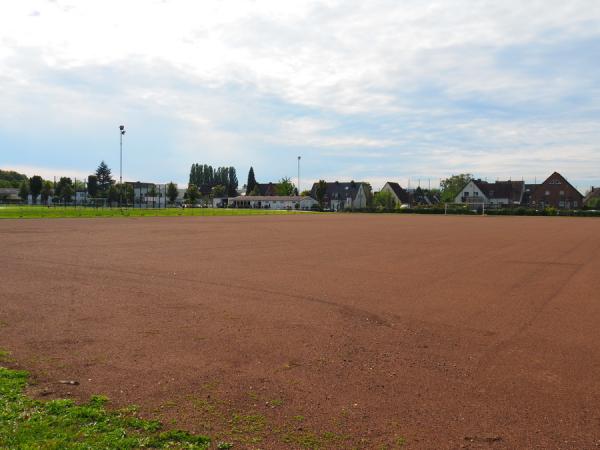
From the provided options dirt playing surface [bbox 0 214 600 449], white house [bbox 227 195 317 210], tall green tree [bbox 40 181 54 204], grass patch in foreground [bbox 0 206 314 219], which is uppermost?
tall green tree [bbox 40 181 54 204]

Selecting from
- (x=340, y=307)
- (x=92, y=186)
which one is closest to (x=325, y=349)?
(x=340, y=307)

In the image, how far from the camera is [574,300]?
1028 cm

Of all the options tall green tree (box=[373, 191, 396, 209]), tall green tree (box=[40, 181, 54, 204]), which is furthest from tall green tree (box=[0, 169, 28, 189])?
tall green tree (box=[373, 191, 396, 209])

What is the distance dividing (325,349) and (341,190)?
137 metres

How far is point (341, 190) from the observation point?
470 ft

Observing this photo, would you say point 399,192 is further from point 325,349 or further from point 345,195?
point 325,349

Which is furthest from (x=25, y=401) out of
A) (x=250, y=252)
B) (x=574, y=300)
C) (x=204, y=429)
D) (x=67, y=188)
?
(x=67, y=188)

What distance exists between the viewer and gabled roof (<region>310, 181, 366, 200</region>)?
140250 mm

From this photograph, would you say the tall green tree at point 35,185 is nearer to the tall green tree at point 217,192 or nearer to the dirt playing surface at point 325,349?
the tall green tree at point 217,192

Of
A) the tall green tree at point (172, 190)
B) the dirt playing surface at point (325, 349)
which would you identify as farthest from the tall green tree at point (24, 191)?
the dirt playing surface at point (325, 349)

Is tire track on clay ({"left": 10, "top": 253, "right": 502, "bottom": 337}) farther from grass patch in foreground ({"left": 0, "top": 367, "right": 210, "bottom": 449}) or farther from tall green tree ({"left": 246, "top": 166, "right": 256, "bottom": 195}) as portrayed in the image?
tall green tree ({"left": 246, "top": 166, "right": 256, "bottom": 195})

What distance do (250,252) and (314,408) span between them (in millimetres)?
14085

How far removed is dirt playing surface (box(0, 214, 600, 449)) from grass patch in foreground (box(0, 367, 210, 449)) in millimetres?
252

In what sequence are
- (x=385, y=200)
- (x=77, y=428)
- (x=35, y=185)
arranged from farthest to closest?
(x=385, y=200) → (x=35, y=185) → (x=77, y=428)
